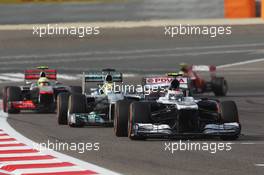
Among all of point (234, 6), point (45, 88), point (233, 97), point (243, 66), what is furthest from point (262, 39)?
point (45, 88)

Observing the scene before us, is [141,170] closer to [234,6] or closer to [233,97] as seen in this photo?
[233,97]

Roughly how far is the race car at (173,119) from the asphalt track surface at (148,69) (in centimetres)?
22

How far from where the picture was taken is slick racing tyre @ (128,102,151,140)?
60.0ft

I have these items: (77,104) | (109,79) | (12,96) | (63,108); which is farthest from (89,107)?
(12,96)

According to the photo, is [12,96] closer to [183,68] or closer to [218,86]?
[183,68]

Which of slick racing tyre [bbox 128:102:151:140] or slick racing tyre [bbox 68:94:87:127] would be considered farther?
slick racing tyre [bbox 68:94:87:127]

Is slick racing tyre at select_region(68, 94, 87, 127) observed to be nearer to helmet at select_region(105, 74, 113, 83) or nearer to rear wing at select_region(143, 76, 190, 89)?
helmet at select_region(105, 74, 113, 83)

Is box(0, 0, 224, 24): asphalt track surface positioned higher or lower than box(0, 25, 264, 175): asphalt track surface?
higher

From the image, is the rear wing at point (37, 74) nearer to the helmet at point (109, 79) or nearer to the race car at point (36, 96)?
the race car at point (36, 96)

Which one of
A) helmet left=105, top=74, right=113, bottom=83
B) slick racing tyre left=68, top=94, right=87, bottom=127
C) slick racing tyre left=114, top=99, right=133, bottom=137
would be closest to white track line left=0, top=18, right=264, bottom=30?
helmet left=105, top=74, right=113, bottom=83

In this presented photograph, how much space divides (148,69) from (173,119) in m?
23.9

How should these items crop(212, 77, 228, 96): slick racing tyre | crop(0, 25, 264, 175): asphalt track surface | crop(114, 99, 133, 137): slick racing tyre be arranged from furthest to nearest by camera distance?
crop(212, 77, 228, 96): slick racing tyre → crop(114, 99, 133, 137): slick racing tyre → crop(0, 25, 264, 175): asphalt track surface

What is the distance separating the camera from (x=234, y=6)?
52.2 metres

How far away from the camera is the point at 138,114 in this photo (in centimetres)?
1831
